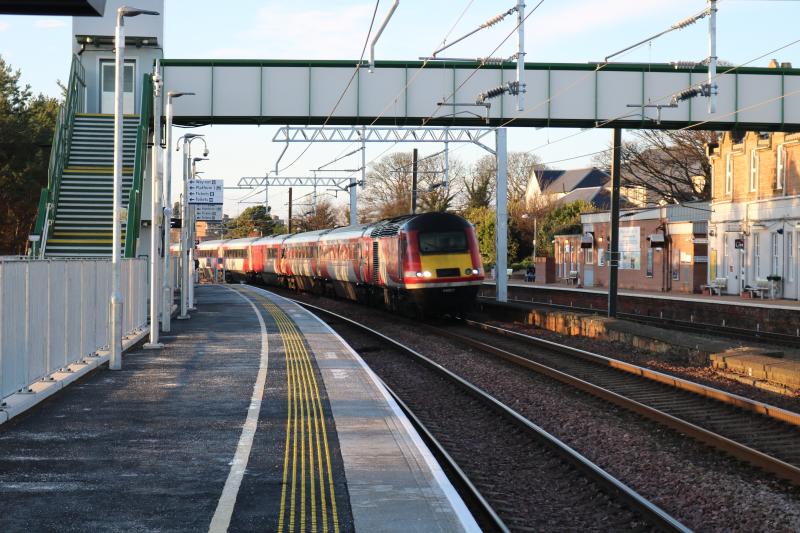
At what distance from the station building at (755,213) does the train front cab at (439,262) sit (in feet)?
53.2

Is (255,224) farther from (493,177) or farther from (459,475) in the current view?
(459,475)

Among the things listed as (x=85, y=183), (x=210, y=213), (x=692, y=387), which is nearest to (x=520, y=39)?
(x=692, y=387)

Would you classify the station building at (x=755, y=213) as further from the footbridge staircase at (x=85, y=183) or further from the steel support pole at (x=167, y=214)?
the footbridge staircase at (x=85, y=183)

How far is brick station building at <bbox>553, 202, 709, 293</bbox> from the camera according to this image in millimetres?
45656

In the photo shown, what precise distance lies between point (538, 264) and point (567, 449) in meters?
54.6

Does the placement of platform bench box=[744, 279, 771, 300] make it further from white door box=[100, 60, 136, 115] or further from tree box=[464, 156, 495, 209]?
tree box=[464, 156, 495, 209]

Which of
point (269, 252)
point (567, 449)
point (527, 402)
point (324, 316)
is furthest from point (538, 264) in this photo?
point (567, 449)

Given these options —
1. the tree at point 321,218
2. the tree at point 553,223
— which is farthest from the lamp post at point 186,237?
the tree at point 321,218

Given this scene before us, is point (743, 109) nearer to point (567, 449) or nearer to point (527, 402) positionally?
point (527, 402)

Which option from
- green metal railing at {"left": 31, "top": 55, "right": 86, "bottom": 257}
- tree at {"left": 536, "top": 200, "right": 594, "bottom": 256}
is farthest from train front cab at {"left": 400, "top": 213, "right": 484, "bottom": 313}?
tree at {"left": 536, "top": 200, "right": 594, "bottom": 256}

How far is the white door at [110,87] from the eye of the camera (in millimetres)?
34938

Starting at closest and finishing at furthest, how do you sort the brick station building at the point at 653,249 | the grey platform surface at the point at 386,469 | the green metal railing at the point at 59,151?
the grey platform surface at the point at 386,469, the green metal railing at the point at 59,151, the brick station building at the point at 653,249

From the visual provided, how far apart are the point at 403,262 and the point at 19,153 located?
111 ft

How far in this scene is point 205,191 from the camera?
40.3m
